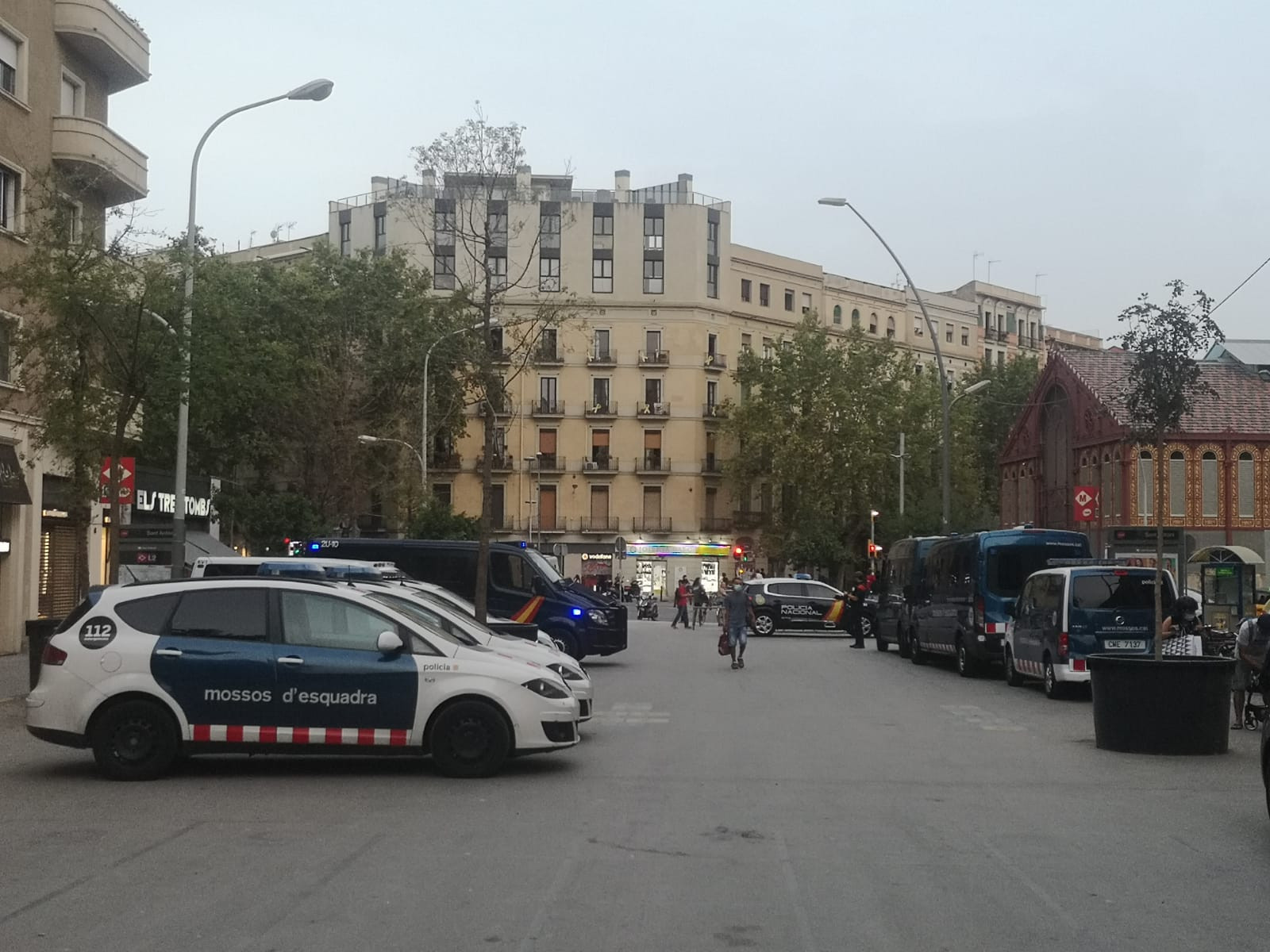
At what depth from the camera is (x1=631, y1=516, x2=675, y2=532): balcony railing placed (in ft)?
286

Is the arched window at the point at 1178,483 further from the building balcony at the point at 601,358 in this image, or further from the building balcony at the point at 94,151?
the building balcony at the point at 601,358

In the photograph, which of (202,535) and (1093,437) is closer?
(202,535)

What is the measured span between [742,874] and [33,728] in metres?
6.54

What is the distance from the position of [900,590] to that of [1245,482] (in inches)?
887

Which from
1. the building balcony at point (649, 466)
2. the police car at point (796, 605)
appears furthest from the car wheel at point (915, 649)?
the building balcony at point (649, 466)

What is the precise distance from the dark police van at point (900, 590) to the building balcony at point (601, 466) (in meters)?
49.4

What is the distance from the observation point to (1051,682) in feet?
72.2

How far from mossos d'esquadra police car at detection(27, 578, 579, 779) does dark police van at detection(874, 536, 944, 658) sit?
19.6 metres

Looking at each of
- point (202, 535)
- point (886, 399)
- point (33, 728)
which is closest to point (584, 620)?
point (33, 728)

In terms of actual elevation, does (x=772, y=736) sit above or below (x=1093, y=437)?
A: below

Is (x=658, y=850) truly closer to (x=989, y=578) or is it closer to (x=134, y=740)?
(x=134, y=740)

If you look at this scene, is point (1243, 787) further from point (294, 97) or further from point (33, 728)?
point (294, 97)

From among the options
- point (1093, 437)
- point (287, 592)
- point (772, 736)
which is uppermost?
point (1093, 437)

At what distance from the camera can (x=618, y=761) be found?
548 inches
